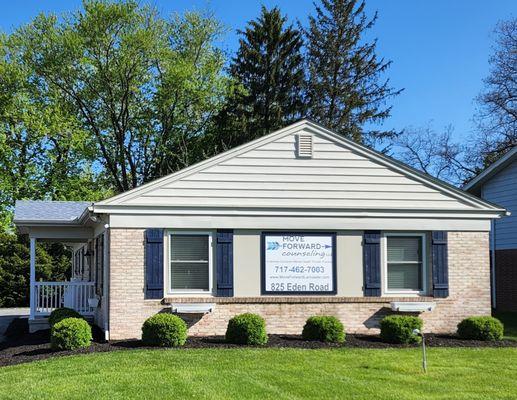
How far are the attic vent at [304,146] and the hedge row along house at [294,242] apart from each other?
24 mm

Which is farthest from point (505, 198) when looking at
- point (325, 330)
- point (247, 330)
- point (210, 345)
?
point (210, 345)

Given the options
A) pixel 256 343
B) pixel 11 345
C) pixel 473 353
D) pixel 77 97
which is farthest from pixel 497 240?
pixel 77 97

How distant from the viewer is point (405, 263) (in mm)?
14422

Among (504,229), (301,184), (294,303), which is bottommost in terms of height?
(294,303)

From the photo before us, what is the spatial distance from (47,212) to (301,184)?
742 cm

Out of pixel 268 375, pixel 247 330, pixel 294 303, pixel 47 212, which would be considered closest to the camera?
pixel 268 375

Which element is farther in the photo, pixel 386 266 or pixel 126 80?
pixel 126 80

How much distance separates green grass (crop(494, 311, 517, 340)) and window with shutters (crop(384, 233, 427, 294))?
2.21m

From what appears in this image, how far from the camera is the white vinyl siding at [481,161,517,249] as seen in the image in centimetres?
2000

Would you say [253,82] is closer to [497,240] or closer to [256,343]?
[497,240]

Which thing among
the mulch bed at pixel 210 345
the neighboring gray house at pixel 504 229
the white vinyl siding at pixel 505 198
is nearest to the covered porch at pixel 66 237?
the mulch bed at pixel 210 345

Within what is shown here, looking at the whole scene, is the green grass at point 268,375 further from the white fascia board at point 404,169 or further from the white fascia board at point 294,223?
the white fascia board at point 404,169

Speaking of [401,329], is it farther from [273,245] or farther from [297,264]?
[273,245]

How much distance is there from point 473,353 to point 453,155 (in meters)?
31.8
